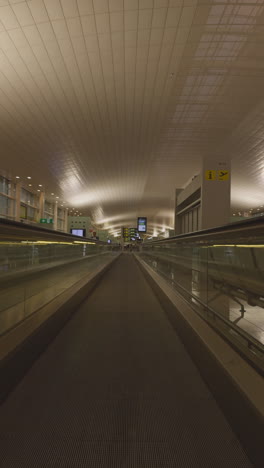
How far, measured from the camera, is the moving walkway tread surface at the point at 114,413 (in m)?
→ 1.26

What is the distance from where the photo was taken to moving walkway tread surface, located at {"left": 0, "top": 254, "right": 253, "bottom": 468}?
1256 mm

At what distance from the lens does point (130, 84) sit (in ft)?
40.0

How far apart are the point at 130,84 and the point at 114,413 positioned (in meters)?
13.5

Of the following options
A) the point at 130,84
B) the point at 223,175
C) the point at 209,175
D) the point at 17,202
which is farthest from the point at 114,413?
the point at 17,202

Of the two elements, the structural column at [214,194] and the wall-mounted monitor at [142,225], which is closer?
the structural column at [214,194]

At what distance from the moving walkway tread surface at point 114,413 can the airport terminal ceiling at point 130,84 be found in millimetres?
9970

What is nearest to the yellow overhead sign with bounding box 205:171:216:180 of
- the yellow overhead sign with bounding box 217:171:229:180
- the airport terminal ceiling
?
the yellow overhead sign with bounding box 217:171:229:180

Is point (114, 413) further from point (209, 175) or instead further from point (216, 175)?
point (216, 175)

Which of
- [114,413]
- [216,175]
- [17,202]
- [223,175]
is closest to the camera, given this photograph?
[114,413]

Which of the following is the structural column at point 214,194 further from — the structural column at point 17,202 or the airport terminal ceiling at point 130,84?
the structural column at point 17,202

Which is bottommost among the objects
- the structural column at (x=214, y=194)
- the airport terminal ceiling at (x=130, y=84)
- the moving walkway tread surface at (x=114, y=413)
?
the moving walkway tread surface at (x=114, y=413)

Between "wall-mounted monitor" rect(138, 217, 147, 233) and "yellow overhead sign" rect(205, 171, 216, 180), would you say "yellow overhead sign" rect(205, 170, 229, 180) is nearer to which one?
"yellow overhead sign" rect(205, 171, 216, 180)

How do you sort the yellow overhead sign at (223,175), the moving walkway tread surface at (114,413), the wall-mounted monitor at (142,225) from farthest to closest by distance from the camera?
1. the wall-mounted monitor at (142,225)
2. the yellow overhead sign at (223,175)
3. the moving walkway tread surface at (114,413)

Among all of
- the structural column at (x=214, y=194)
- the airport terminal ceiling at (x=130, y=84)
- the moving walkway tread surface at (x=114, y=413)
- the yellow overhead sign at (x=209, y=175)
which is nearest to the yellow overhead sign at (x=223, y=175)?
the structural column at (x=214, y=194)
